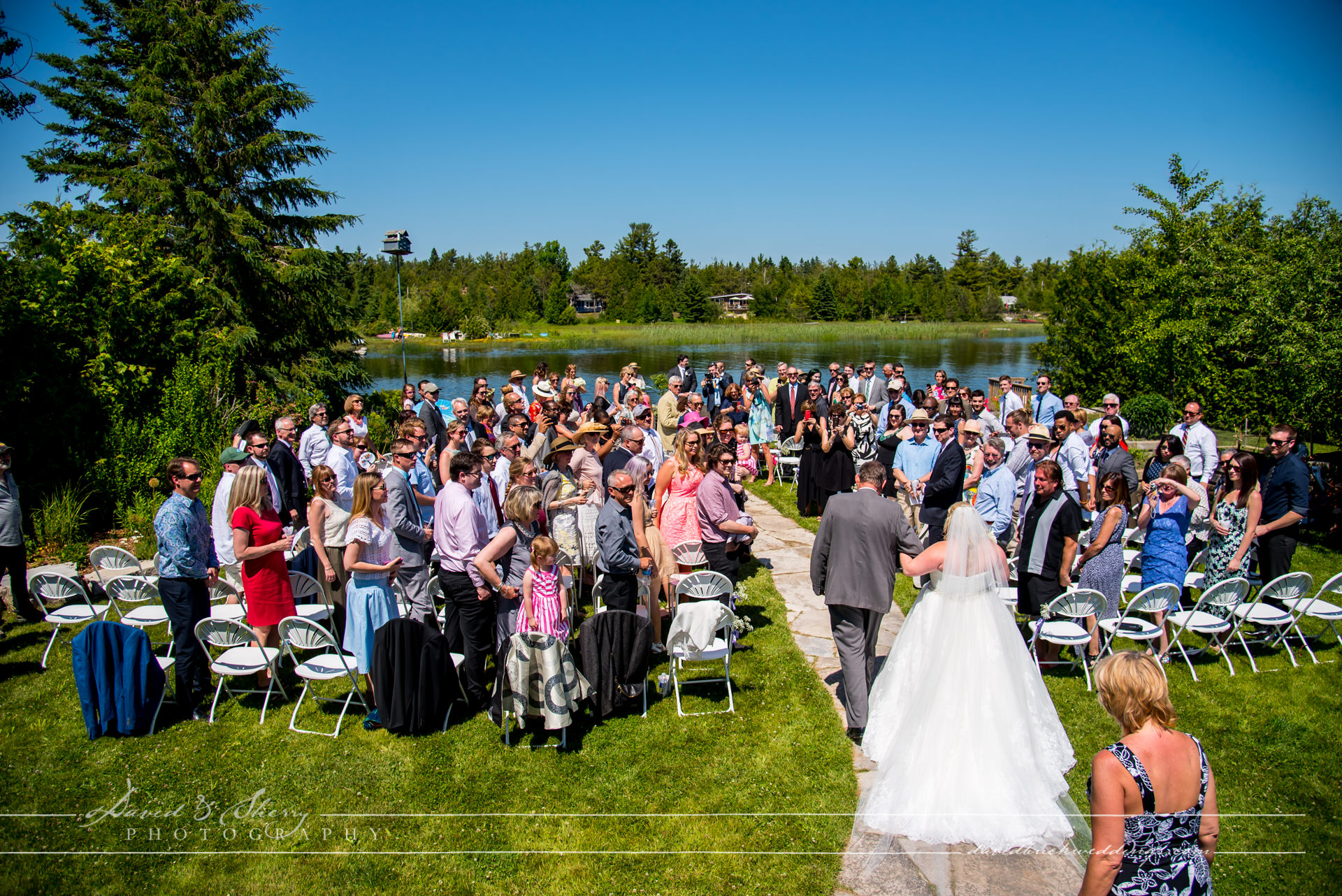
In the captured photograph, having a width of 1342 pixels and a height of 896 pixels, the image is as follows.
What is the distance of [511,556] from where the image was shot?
5.18 m

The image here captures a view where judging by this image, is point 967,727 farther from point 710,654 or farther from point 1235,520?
point 1235,520

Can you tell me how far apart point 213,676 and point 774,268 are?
5035 inches

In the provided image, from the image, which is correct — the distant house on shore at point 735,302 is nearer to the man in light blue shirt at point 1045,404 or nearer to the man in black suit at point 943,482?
the man in light blue shirt at point 1045,404

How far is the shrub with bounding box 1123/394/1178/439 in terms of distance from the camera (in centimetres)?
1557

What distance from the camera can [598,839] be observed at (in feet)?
13.2

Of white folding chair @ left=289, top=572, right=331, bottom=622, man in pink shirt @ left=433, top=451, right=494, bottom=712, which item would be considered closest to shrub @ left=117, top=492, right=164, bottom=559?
white folding chair @ left=289, top=572, right=331, bottom=622

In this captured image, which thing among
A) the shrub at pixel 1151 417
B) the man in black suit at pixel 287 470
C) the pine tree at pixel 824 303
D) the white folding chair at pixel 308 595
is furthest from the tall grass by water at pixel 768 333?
the white folding chair at pixel 308 595

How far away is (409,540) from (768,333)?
57.5m

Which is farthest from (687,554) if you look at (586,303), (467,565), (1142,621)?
(586,303)

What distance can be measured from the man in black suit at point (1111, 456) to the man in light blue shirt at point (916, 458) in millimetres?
1612

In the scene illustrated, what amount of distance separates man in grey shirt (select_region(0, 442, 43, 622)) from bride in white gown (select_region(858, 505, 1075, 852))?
7.44 metres

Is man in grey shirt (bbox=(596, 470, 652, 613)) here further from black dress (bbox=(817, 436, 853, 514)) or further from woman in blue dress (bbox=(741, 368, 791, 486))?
woman in blue dress (bbox=(741, 368, 791, 486))

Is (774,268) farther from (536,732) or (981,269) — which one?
(536,732)

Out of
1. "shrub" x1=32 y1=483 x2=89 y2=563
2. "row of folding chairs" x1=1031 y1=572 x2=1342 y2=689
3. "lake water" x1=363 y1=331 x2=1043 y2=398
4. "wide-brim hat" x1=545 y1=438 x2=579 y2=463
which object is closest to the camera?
"row of folding chairs" x1=1031 y1=572 x2=1342 y2=689
